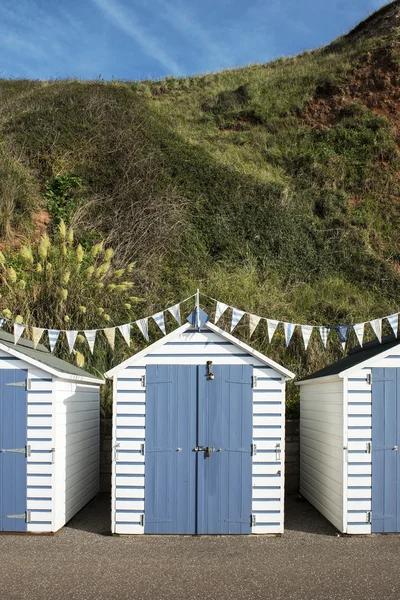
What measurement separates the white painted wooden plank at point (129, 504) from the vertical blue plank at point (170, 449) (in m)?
0.09

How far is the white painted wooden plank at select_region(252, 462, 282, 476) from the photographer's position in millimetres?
7969

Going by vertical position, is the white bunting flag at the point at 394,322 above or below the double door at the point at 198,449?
above

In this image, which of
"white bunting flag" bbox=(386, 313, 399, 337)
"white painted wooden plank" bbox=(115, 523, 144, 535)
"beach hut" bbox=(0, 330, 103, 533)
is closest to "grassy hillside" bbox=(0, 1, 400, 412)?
"white bunting flag" bbox=(386, 313, 399, 337)

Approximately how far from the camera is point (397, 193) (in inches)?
797

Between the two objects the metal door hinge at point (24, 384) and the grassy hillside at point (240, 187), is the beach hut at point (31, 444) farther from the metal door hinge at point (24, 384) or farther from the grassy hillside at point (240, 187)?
the grassy hillside at point (240, 187)

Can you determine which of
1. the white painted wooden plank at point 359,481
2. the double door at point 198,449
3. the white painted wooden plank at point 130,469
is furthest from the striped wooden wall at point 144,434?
the white painted wooden plank at point 359,481

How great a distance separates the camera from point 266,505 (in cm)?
793

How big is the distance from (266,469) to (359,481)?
4.13 ft

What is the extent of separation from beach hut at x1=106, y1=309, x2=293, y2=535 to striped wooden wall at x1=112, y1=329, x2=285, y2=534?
14 millimetres

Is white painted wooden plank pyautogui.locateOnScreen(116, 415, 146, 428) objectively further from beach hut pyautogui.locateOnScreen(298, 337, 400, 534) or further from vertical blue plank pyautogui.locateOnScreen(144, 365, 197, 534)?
beach hut pyautogui.locateOnScreen(298, 337, 400, 534)

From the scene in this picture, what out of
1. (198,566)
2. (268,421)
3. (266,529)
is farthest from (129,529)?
(268,421)

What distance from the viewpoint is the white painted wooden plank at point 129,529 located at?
7875mm

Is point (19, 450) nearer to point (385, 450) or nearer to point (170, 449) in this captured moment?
point (170, 449)

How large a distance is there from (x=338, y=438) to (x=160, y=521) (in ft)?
8.89
